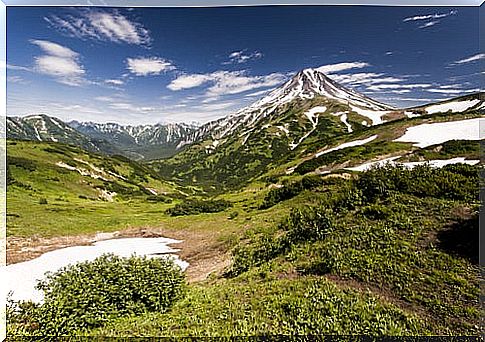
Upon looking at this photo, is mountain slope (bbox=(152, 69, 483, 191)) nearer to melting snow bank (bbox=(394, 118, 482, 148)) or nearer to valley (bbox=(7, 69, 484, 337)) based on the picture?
valley (bbox=(7, 69, 484, 337))

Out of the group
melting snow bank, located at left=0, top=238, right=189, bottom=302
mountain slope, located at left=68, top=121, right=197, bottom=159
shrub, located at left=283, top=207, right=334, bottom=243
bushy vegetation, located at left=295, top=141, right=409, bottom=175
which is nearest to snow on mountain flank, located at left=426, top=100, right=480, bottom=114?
bushy vegetation, located at left=295, top=141, right=409, bottom=175

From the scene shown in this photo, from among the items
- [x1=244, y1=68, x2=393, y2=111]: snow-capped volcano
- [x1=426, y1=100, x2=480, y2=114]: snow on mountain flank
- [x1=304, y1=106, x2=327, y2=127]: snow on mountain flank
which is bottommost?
[x1=426, y1=100, x2=480, y2=114]: snow on mountain flank

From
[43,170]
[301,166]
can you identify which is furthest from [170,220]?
[43,170]

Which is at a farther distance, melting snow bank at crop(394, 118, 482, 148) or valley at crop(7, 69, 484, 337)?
melting snow bank at crop(394, 118, 482, 148)

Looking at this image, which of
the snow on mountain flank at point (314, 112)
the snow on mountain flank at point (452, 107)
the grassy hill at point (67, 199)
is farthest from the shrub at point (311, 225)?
the snow on mountain flank at point (314, 112)

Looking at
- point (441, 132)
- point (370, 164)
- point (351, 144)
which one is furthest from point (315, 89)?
point (441, 132)
